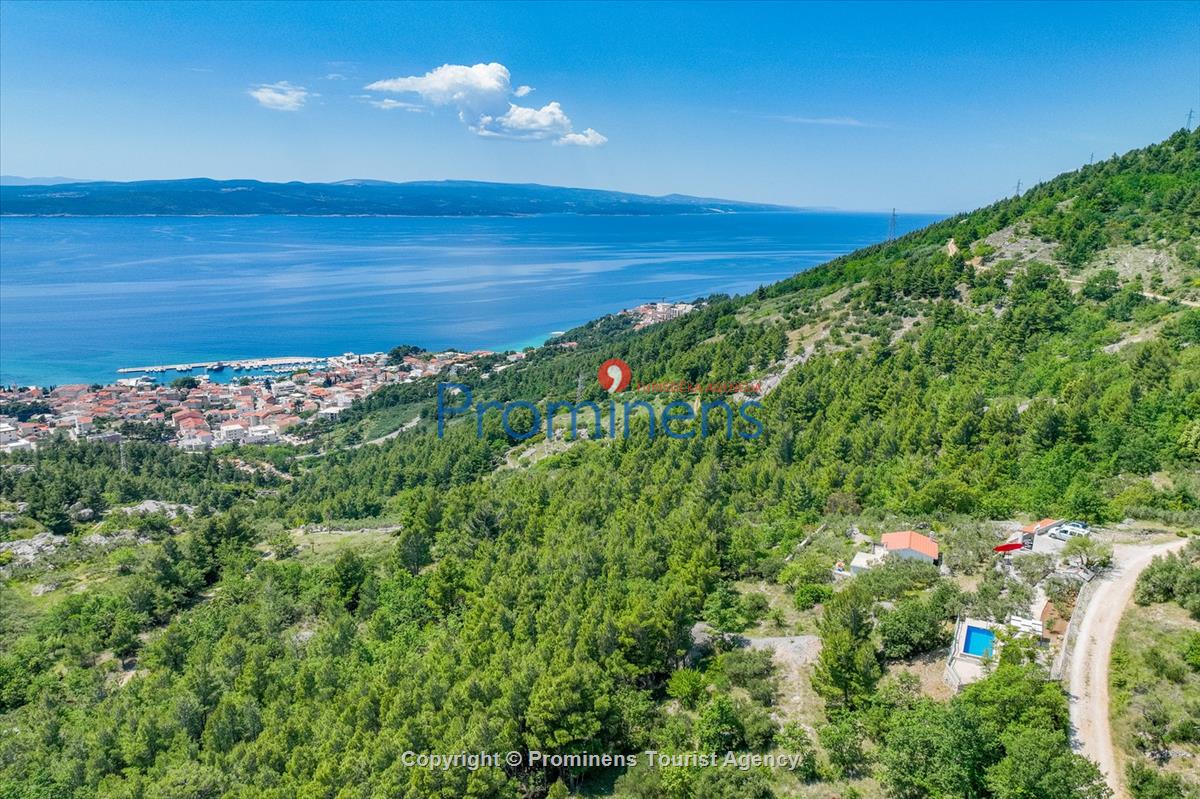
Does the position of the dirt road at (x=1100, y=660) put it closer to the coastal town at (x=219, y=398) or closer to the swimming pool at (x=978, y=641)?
the swimming pool at (x=978, y=641)

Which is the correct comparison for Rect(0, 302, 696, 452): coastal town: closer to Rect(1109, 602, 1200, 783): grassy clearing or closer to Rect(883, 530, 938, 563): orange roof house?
Rect(883, 530, 938, 563): orange roof house

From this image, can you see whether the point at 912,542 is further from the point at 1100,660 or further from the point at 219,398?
the point at 219,398

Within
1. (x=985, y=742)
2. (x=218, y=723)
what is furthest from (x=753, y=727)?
(x=218, y=723)

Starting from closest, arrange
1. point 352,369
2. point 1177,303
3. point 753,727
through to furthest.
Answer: point 753,727, point 1177,303, point 352,369

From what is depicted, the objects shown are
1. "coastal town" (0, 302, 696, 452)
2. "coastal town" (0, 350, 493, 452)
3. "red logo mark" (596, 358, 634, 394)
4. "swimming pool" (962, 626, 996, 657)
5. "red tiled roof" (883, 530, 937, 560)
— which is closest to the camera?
"swimming pool" (962, 626, 996, 657)

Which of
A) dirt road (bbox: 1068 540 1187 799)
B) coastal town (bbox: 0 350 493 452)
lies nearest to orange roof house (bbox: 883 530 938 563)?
dirt road (bbox: 1068 540 1187 799)

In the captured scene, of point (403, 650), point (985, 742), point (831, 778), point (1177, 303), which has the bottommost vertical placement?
point (403, 650)

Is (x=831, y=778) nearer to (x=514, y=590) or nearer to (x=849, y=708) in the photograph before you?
(x=849, y=708)
